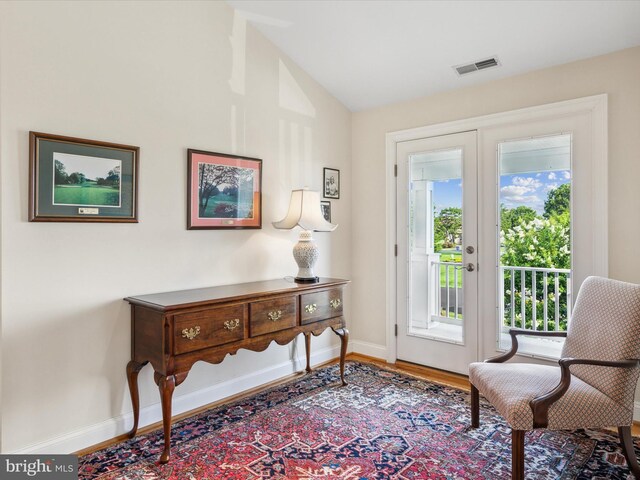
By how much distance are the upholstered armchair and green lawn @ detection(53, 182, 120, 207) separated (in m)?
2.40

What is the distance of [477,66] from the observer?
10.4 ft

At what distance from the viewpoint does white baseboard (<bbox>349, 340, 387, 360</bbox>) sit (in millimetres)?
3979

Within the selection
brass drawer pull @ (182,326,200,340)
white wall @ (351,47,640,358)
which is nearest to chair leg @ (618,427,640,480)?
white wall @ (351,47,640,358)

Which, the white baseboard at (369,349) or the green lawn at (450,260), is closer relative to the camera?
the green lawn at (450,260)

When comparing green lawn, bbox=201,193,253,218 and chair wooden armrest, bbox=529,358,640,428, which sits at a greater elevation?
green lawn, bbox=201,193,253,218

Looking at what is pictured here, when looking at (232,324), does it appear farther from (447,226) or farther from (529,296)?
(529,296)

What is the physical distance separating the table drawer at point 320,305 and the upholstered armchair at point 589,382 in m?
1.19

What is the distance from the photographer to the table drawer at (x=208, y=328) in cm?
227

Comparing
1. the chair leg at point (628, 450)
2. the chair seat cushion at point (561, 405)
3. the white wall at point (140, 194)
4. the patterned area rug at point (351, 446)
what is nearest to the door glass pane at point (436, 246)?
the patterned area rug at point (351, 446)

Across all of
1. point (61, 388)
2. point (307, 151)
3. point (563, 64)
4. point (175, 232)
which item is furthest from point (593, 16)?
point (61, 388)

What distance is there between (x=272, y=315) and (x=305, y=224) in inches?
30.5

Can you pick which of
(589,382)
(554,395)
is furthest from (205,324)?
(589,382)

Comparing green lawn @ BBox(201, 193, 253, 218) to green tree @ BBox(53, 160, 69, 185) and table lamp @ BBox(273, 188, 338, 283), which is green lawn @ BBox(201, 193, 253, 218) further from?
green tree @ BBox(53, 160, 69, 185)

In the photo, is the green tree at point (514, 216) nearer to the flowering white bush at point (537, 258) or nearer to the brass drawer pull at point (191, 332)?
the flowering white bush at point (537, 258)
